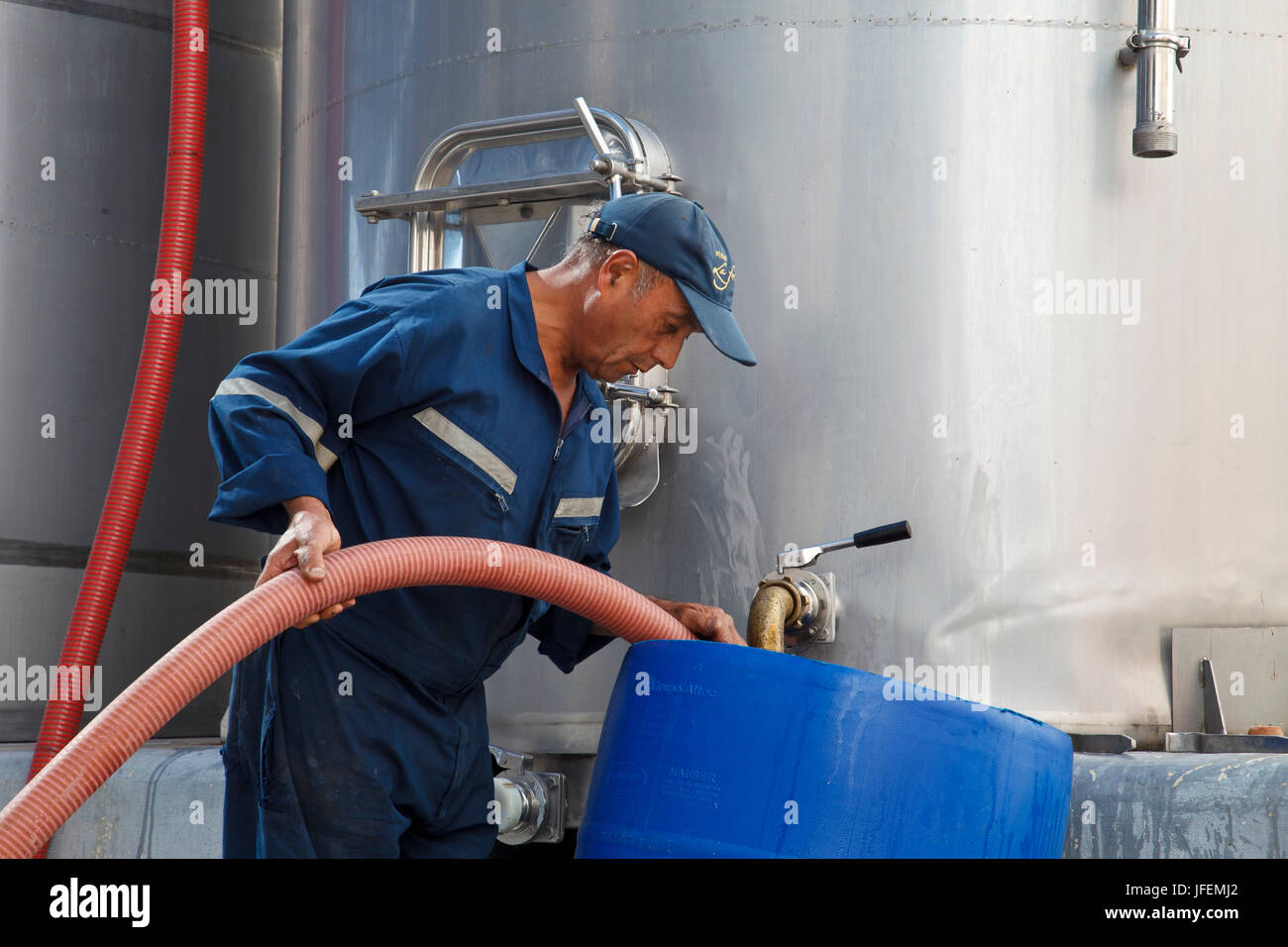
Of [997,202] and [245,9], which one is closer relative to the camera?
[997,202]

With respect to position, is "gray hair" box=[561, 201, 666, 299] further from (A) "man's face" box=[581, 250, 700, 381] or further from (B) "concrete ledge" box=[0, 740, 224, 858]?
(B) "concrete ledge" box=[0, 740, 224, 858]

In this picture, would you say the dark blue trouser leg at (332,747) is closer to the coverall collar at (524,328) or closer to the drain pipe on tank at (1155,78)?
the coverall collar at (524,328)

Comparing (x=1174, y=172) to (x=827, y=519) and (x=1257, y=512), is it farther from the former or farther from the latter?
(x=827, y=519)

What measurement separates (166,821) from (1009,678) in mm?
1872

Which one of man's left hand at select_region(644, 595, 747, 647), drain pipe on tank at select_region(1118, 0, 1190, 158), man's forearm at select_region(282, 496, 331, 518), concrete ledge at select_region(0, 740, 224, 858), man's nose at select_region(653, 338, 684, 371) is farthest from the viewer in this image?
concrete ledge at select_region(0, 740, 224, 858)

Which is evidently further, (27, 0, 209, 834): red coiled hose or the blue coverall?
(27, 0, 209, 834): red coiled hose

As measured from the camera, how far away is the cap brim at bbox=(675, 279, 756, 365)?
6.98 ft

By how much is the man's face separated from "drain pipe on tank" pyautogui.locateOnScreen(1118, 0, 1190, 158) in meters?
1.12

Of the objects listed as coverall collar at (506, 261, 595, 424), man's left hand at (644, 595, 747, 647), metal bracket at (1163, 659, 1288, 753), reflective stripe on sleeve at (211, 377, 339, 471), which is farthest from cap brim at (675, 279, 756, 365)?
metal bracket at (1163, 659, 1288, 753)

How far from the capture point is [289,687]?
84.0 inches

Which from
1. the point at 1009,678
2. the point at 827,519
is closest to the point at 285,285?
the point at 827,519

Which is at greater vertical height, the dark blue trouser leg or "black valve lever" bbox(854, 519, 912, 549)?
"black valve lever" bbox(854, 519, 912, 549)

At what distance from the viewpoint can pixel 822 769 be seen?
6.41ft

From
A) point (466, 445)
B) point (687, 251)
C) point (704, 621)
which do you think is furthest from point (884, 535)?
point (466, 445)
